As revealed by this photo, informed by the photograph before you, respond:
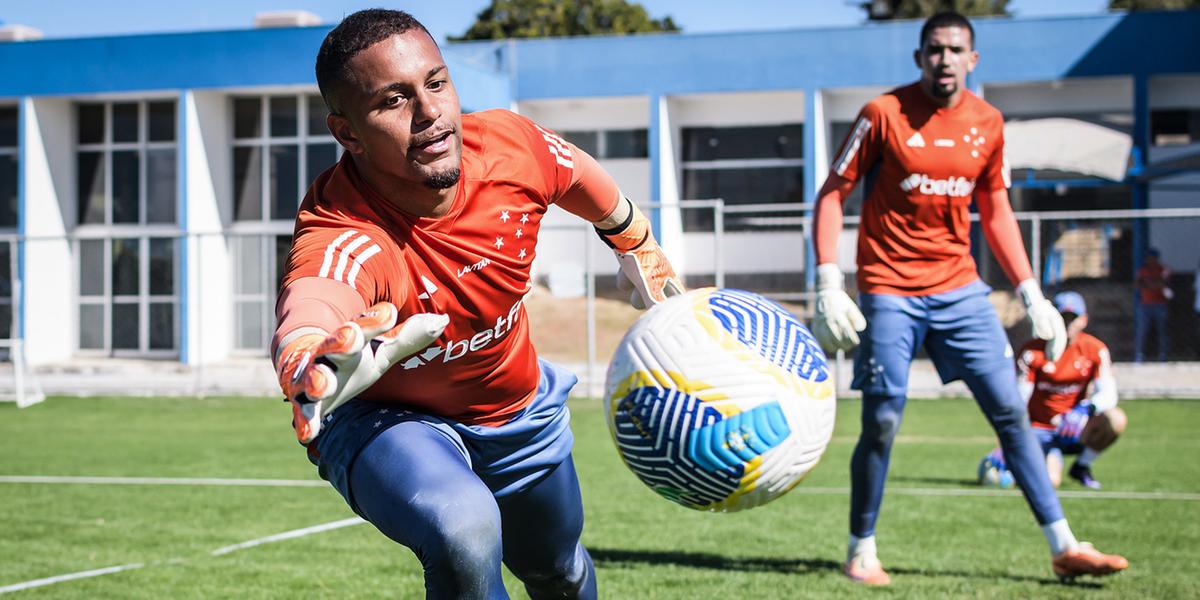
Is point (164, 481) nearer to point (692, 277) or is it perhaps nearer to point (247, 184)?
point (692, 277)

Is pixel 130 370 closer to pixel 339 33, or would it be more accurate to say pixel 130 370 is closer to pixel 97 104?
pixel 97 104

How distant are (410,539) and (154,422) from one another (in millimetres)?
15309

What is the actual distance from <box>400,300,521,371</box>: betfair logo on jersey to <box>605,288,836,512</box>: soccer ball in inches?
20.2

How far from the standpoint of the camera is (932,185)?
21.1 feet

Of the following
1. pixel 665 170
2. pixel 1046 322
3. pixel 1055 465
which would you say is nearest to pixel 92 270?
pixel 665 170

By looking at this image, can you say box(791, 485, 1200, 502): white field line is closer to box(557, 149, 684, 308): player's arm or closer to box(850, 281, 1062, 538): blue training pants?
box(850, 281, 1062, 538): blue training pants

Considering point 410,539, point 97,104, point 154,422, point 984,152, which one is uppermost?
point 97,104

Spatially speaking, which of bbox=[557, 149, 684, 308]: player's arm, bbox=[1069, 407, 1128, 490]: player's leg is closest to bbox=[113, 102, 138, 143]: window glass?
bbox=[1069, 407, 1128, 490]: player's leg

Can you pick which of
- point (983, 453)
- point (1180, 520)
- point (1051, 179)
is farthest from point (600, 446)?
point (1051, 179)

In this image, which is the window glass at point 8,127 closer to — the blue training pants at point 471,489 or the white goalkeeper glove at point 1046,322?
the white goalkeeper glove at point 1046,322

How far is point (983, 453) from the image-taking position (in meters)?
12.9

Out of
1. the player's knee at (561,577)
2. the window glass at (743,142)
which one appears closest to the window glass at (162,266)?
the window glass at (743,142)

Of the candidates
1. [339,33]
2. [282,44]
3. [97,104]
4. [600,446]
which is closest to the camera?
[339,33]

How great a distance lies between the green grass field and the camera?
6309 mm
